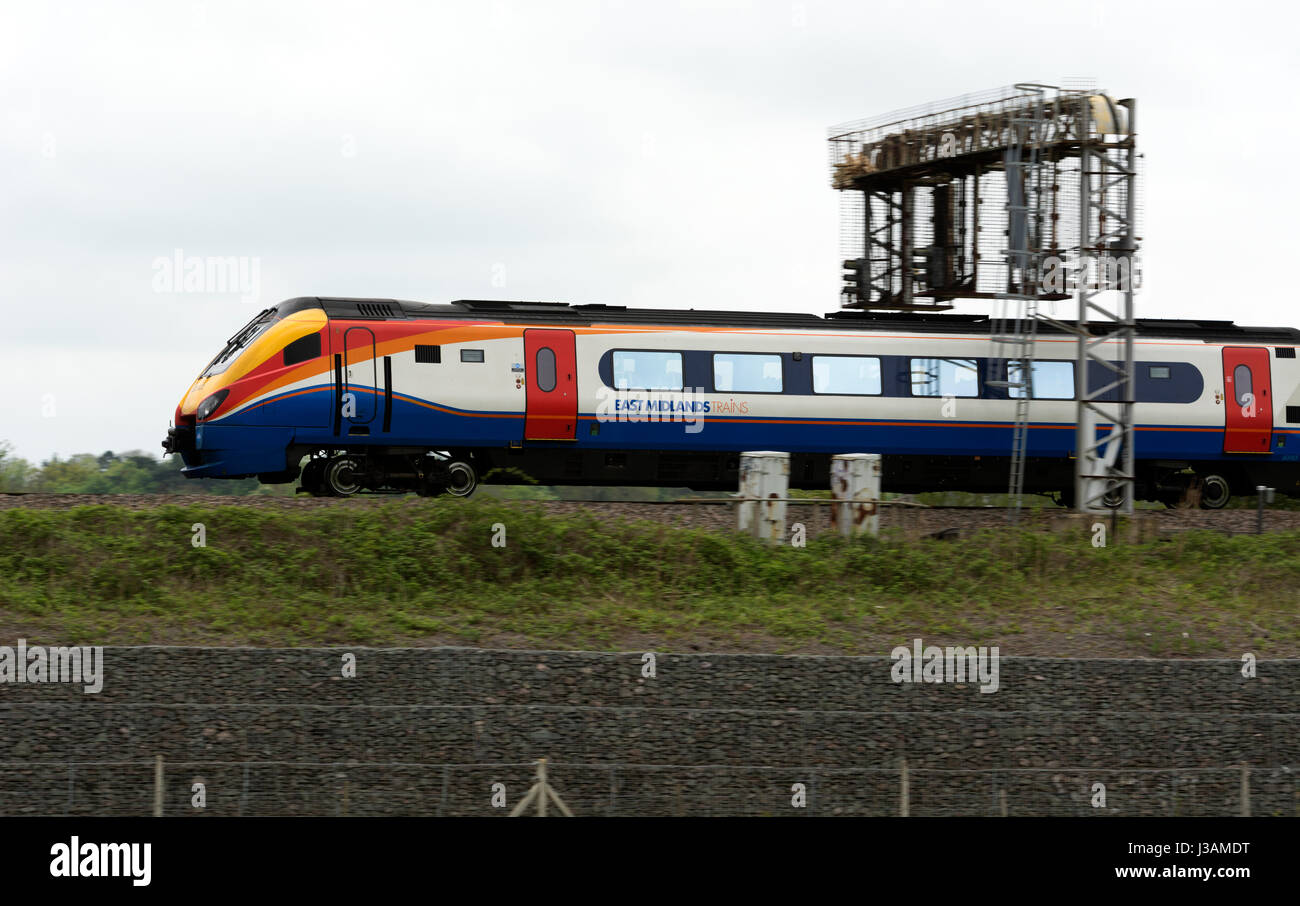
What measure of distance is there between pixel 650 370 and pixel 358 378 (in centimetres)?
481

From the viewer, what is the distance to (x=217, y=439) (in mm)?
22359

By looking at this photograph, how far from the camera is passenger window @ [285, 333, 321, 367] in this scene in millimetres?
22641

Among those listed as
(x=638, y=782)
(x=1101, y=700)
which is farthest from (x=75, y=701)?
(x=1101, y=700)

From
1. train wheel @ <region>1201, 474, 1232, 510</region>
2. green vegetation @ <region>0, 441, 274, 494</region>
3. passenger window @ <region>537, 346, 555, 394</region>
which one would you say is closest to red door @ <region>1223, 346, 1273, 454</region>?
train wheel @ <region>1201, 474, 1232, 510</region>

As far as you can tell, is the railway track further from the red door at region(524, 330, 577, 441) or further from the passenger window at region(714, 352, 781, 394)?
the passenger window at region(714, 352, 781, 394)

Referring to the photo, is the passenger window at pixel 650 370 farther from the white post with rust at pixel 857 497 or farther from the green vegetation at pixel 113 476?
the green vegetation at pixel 113 476

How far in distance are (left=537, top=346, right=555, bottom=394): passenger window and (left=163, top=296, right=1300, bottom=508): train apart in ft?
0.13

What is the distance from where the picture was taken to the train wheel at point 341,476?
76.2ft

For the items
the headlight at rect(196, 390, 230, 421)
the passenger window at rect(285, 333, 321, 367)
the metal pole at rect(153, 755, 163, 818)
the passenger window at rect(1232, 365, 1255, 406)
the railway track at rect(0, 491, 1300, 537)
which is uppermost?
the passenger window at rect(285, 333, 321, 367)

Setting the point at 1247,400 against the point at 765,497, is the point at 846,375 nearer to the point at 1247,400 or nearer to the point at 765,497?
the point at 765,497

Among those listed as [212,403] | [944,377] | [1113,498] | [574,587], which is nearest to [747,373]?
[944,377]

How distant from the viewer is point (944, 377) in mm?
25797

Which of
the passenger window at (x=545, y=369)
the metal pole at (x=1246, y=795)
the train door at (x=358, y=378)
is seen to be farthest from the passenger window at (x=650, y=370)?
the metal pole at (x=1246, y=795)

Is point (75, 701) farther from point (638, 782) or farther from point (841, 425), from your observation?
point (841, 425)
